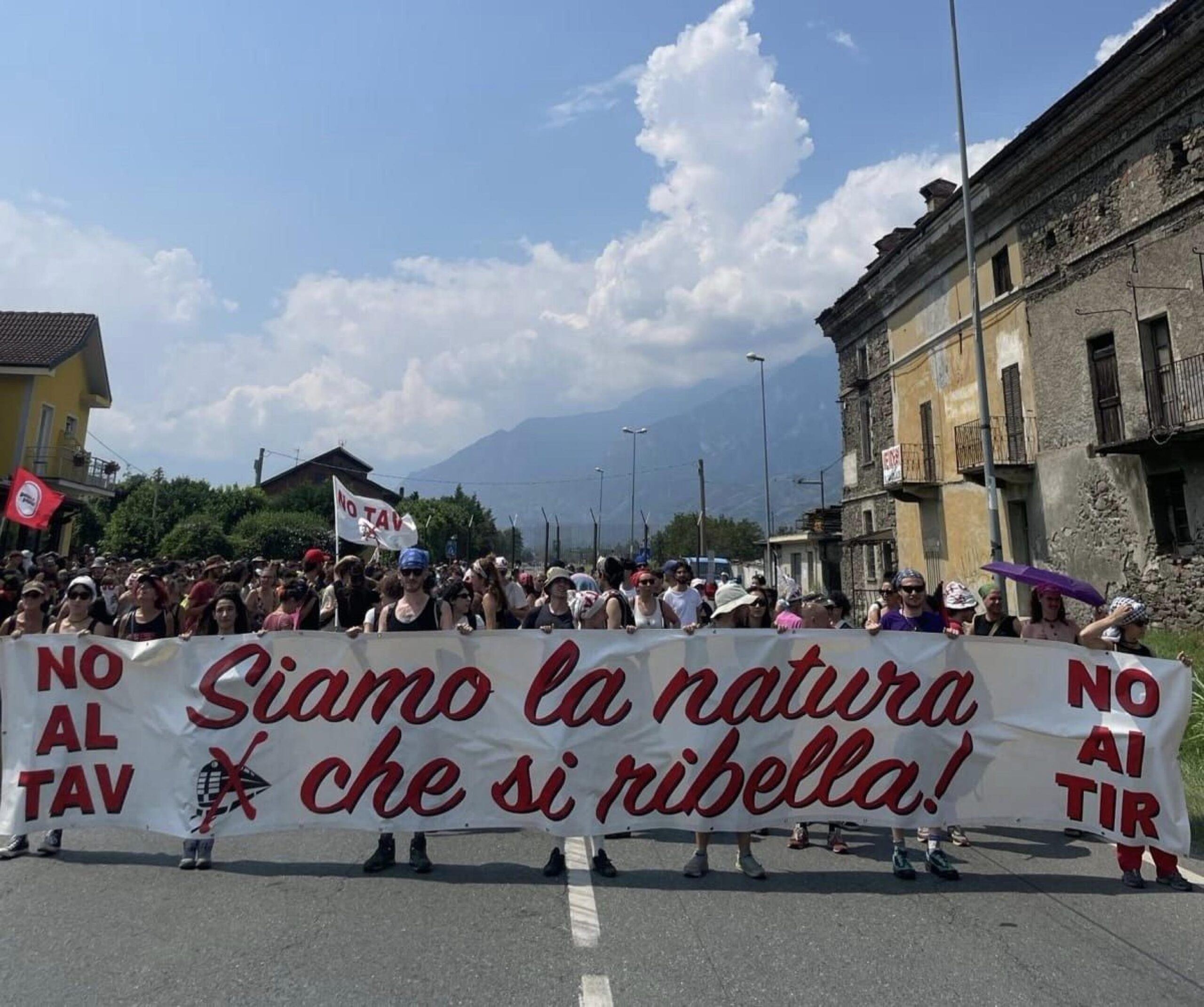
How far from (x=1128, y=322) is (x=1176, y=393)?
209 cm

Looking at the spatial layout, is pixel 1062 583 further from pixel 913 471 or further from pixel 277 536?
pixel 277 536

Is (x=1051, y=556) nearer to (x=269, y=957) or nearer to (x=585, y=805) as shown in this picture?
(x=585, y=805)

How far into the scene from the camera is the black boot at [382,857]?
4.87m

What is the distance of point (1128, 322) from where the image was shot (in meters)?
17.2

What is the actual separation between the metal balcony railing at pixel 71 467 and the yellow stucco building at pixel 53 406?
1.2 inches

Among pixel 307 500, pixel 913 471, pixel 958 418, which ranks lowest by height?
pixel 913 471

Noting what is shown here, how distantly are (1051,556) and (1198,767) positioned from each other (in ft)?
46.4

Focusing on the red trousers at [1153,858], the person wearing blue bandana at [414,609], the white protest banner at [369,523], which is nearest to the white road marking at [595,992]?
the person wearing blue bandana at [414,609]

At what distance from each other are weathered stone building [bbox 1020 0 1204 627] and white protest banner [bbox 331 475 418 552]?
14.8 metres

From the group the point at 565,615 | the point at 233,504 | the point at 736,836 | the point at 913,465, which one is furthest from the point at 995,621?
the point at 233,504

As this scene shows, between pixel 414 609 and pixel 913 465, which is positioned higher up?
pixel 913 465

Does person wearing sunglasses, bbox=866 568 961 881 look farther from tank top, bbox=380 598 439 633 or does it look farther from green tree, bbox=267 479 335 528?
green tree, bbox=267 479 335 528

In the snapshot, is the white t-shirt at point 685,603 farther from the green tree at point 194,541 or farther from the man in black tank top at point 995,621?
the green tree at point 194,541

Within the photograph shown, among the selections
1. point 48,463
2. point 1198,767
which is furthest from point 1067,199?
point 48,463
